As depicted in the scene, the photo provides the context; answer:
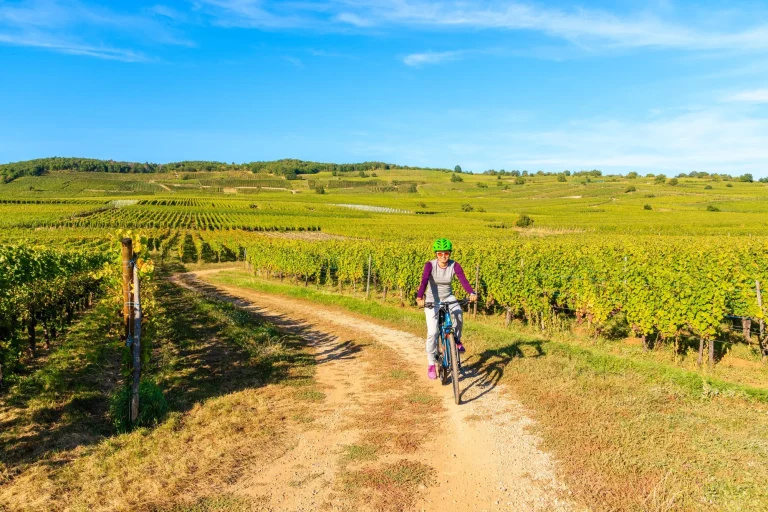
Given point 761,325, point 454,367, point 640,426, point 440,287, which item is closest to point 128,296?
point 440,287

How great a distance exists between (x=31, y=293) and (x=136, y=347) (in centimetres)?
581

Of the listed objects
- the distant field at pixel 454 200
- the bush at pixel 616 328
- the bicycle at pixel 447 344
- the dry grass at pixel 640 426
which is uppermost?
the distant field at pixel 454 200

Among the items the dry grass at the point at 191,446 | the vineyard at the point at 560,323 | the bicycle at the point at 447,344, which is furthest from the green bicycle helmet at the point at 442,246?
the dry grass at the point at 191,446

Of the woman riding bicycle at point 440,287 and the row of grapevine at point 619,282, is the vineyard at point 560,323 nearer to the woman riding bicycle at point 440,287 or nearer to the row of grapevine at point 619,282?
the row of grapevine at point 619,282

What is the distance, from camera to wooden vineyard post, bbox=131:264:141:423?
6.84 m

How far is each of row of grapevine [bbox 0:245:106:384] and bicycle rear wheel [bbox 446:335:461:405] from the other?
6208 mm

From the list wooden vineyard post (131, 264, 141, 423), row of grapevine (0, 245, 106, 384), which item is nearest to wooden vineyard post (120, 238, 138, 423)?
wooden vineyard post (131, 264, 141, 423)

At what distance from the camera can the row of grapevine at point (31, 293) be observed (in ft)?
28.8

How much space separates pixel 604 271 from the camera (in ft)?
43.9

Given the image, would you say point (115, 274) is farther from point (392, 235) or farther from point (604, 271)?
point (392, 235)

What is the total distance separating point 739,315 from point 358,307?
1185cm

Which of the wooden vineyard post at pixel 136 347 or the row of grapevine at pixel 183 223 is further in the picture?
the row of grapevine at pixel 183 223

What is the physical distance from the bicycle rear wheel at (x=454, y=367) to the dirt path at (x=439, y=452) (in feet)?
0.52

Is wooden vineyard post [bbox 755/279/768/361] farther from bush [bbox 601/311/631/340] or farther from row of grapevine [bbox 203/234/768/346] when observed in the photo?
bush [bbox 601/311/631/340]
